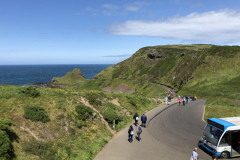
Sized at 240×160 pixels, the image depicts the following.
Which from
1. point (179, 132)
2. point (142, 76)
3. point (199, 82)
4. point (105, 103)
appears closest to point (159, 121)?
point (179, 132)

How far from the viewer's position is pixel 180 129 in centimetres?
2006

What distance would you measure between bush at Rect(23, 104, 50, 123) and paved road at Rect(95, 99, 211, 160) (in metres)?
5.99

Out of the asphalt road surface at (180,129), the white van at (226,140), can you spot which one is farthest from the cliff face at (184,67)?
the white van at (226,140)

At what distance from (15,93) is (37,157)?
29.6 feet

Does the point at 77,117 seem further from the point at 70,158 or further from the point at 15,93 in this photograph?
the point at 15,93

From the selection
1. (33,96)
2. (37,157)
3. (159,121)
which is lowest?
(159,121)

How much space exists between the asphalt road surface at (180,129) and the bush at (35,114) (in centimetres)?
1106

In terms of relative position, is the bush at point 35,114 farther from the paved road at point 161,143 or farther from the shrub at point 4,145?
the paved road at point 161,143

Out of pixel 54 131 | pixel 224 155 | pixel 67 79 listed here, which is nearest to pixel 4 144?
pixel 54 131

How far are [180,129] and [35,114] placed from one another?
51.0 feet

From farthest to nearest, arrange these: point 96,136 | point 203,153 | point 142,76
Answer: point 142,76, point 96,136, point 203,153

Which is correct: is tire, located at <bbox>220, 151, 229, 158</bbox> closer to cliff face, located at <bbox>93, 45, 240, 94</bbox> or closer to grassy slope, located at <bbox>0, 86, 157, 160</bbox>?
grassy slope, located at <bbox>0, 86, 157, 160</bbox>

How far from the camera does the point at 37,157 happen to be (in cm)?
1180

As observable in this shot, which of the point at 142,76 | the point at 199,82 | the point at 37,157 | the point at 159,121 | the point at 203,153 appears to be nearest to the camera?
the point at 37,157
